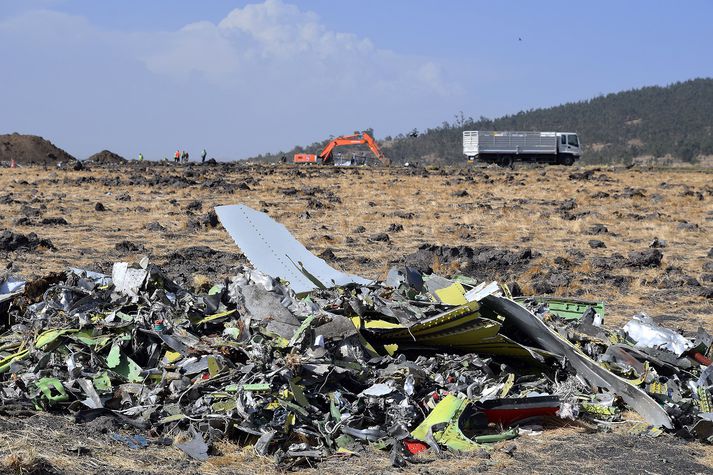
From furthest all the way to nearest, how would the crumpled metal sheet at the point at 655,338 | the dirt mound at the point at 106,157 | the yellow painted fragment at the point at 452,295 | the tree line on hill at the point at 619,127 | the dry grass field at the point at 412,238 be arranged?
the tree line on hill at the point at 619,127 < the dirt mound at the point at 106,157 < the crumpled metal sheet at the point at 655,338 < the yellow painted fragment at the point at 452,295 < the dry grass field at the point at 412,238

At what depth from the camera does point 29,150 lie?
45.9m

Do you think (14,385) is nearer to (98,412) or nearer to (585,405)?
(98,412)

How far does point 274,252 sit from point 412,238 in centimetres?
762

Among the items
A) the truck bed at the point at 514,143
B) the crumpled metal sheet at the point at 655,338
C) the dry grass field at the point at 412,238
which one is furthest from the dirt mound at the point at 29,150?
the crumpled metal sheet at the point at 655,338

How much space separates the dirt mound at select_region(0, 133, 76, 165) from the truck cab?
85.9 feet

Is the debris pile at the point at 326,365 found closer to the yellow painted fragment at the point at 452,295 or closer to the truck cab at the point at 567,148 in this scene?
the yellow painted fragment at the point at 452,295

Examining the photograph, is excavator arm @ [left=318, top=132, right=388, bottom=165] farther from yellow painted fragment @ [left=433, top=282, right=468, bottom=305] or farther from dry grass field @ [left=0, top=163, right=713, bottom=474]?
yellow painted fragment @ [left=433, top=282, right=468, bottom=305]

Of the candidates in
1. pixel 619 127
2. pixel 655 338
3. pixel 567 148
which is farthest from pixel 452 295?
pixel 619 127

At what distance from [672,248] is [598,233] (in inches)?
71.6

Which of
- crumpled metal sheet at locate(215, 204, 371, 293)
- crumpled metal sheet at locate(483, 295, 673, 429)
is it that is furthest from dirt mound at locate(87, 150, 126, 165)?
crumpled metal sheet at locate(483, 295, 673, 429)

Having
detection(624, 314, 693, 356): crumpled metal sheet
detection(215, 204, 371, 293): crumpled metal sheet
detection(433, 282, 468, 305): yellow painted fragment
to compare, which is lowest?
detection(624, 314, 693, 356): crumpled metal sheet

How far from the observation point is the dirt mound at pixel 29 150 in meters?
44.8

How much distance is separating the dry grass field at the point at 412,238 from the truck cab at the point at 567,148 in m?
15.5

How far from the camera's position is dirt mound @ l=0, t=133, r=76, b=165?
44.8m
